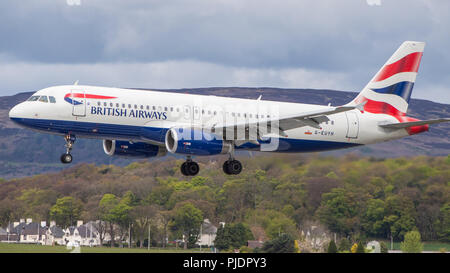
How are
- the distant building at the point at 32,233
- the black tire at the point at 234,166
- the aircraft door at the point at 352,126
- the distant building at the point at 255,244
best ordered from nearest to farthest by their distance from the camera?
1. the black tire at the point at 234,166
2. the aircraft door at the point at 352,126
3. the distant building at the point at 255,244
4. the distant building at the point at 32,233

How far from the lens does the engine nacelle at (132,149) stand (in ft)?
159

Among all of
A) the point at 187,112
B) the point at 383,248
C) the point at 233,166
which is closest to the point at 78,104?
the point at 187,112

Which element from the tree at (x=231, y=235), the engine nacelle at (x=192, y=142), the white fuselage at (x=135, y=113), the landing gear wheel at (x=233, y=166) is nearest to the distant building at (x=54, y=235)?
the tree at (x=231, y=235)

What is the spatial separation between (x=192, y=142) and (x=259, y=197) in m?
24.9

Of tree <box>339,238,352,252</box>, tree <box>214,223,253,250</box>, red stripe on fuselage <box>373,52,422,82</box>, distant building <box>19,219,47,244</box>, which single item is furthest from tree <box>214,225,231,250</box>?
red stripe on fuselage <box>373,52,422,82</box>

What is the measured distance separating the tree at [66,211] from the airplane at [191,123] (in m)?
38.0

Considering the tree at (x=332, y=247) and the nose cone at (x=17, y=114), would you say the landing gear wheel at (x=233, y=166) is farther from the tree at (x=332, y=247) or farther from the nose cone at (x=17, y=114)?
the tree at (x=332, y=247)

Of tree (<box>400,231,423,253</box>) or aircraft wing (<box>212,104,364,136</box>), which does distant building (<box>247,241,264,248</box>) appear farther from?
aircraft wing (<box>212,104,364,136</box>)

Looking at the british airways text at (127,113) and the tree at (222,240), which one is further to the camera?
the tree at (222,240)

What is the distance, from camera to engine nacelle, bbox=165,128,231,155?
4316 cm

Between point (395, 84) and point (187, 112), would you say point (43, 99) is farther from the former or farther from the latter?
point (395, 84)
